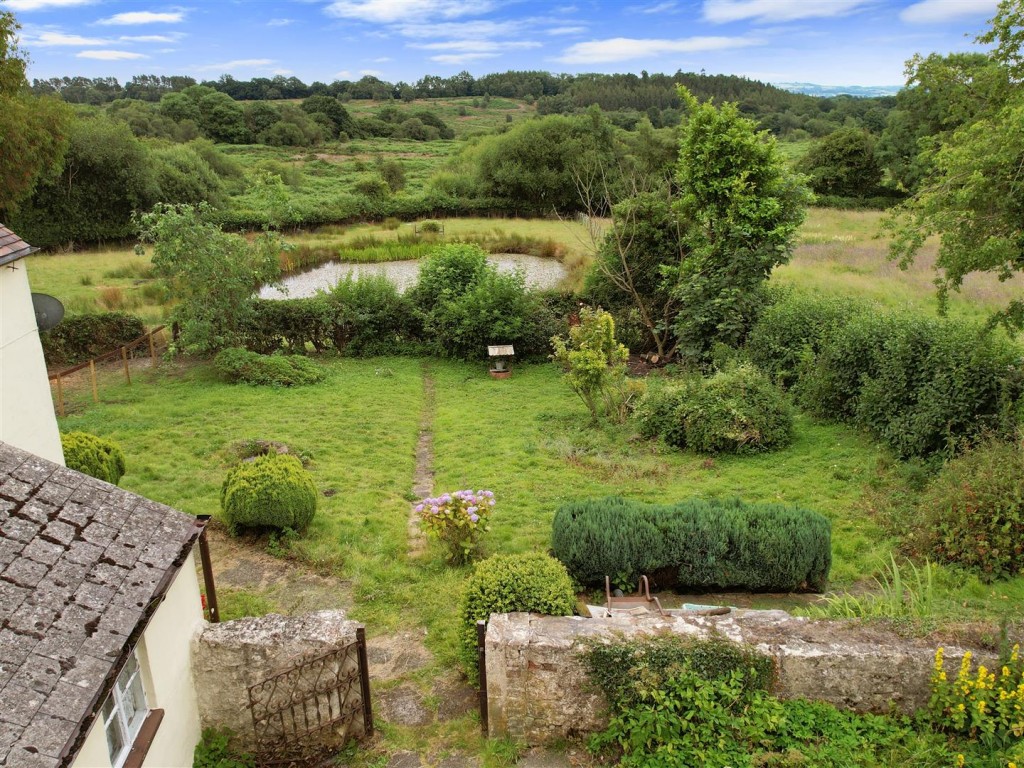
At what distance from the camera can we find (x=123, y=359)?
60.9ft

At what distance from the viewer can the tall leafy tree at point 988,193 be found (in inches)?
405

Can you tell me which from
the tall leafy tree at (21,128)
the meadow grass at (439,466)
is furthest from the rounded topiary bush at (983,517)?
the tall leafy tree at (21,128)

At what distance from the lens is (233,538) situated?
1019cm

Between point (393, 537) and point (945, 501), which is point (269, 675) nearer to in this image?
point (393, 537)

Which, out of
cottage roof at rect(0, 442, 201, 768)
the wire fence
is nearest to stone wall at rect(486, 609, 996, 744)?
cottage roof at rect(0, 442, 201, 768)

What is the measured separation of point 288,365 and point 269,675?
518 inches

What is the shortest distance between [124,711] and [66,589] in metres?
0.95

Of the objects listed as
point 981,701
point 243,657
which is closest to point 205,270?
point 243,657

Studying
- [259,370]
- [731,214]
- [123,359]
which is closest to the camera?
[731,214]

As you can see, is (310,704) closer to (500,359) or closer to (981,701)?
(981,701)

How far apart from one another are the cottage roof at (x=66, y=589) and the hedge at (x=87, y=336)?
14.9 metres

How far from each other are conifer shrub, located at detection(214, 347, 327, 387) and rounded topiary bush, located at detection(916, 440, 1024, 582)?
45.3 ft

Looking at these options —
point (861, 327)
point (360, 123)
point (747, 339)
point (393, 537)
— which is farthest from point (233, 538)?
point (360, 123)

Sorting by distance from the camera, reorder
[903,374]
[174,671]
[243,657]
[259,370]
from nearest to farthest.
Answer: [174,671] < [243,657] < [903,374] < [259,370]
